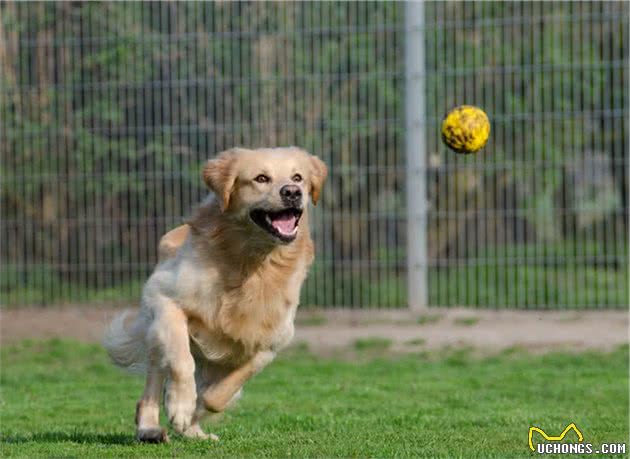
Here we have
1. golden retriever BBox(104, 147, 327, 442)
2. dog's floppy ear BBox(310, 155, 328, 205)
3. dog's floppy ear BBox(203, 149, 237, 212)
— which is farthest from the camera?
dog's floppy ear BBox(310, 155, 328, 205)

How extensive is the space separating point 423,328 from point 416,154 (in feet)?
5.46

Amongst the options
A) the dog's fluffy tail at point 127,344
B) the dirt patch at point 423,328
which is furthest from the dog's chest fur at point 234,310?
the dirt patch at point 423,328

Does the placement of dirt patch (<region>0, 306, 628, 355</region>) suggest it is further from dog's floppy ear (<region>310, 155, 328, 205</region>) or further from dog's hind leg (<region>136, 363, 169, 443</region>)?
dog's hind leg (<region>136, 363, 169, 443</region>)

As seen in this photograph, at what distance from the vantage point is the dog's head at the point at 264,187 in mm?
6727

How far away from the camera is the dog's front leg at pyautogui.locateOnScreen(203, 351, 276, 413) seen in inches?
269

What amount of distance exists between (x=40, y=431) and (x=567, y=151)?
22.1 ft

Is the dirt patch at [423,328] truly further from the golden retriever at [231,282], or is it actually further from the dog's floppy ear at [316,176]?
the golden retriever at [231,282]

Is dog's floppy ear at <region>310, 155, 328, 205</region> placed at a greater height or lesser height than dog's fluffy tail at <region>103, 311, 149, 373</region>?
greater

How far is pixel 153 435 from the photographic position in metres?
6.68

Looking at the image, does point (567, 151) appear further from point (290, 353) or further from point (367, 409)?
point (367, 409)

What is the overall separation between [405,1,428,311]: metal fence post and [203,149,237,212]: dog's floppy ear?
19.9 ft

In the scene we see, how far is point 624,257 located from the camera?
41.8ft

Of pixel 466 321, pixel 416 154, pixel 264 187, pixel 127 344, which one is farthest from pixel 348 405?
pixel 416 154
